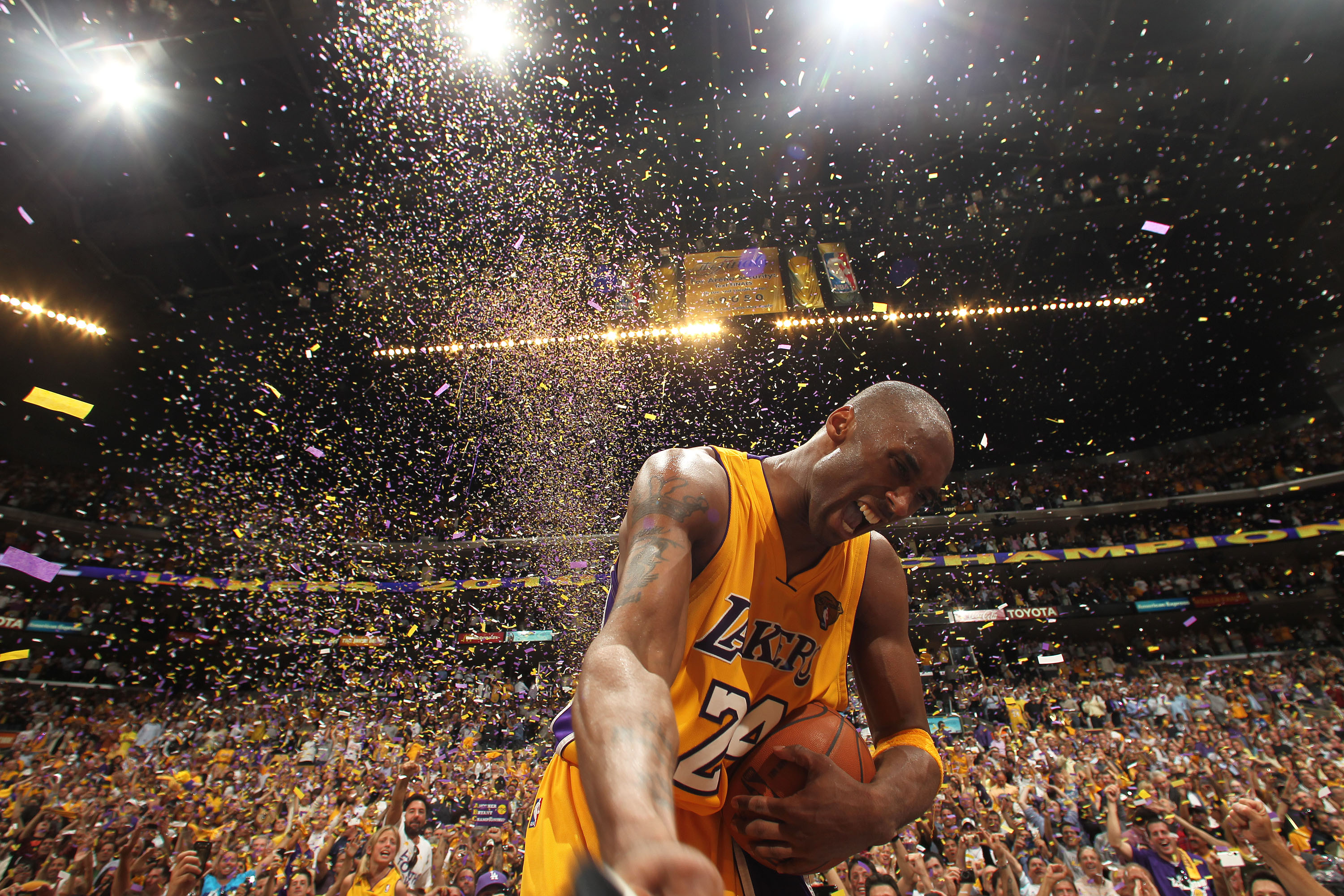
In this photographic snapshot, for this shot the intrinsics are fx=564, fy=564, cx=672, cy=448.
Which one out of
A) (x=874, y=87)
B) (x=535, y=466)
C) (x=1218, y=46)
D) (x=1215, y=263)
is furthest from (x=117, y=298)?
(x=1215, y=263)

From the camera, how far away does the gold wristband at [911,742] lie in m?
2.14

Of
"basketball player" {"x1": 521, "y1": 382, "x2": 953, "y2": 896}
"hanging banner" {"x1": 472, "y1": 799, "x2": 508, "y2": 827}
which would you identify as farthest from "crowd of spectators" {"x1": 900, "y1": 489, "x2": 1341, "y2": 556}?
"basketball player" {"x1": 521, "y1": 382, "x2": 953, "y2": 896}

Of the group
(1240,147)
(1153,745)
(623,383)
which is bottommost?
(1153,745)

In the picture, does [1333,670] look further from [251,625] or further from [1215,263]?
[251,625]

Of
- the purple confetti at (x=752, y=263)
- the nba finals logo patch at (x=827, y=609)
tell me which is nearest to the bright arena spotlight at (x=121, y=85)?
the purple confetti at (x=752, y=263)

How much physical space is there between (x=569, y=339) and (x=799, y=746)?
13.8 metres

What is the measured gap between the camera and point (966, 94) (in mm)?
11312

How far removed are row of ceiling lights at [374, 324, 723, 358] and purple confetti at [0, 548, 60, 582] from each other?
11262 mm

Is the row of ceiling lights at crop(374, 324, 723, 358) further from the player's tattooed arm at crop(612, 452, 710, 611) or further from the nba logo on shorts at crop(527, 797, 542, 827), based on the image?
the nba logo on shorts at crop(527, 797, 542, 827)

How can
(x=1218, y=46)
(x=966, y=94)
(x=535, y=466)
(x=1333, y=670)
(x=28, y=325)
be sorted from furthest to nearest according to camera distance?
(x=535, y=466)
(x=1333, y=670)
(x=28, y=325)
(x=966, y=94)
(x=1218, y=46)

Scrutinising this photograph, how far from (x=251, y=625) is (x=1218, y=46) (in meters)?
29.3

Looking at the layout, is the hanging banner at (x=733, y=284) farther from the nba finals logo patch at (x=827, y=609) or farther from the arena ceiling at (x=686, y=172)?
the nba finals logo patch at (x=827, y=609)

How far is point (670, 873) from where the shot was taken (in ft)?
2.44

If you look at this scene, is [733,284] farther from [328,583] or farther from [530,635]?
[328,583]
